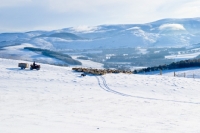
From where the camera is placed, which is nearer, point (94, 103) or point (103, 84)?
point (94, 103)

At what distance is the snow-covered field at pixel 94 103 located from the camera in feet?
42.6

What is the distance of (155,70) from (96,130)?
151ft

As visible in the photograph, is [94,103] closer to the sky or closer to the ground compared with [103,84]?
closer to the ground

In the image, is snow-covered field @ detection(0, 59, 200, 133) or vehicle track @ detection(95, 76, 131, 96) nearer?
snow-covered field @ detection(0, 59, 200, 133)

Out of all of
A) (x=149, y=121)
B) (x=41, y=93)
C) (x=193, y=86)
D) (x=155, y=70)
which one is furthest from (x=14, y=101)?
(x=155, y=70)

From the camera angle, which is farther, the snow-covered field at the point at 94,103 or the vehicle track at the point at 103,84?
the vehicle track at the point at 103,84

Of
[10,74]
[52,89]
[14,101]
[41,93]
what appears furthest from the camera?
[10,74]

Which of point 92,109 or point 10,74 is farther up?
point 10,74

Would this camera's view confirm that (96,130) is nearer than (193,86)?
Yes

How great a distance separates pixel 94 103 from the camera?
1903 cm

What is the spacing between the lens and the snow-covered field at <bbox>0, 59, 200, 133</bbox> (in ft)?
42.6

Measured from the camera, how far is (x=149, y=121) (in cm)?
1466

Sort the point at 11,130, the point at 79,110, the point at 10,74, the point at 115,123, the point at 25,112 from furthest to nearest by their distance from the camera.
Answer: the point at 10,74 < the point at 79,110 < the point at 25,112 < the point at 115,123 < the point at 11,130

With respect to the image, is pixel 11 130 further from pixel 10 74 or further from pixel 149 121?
pixel 10 74
